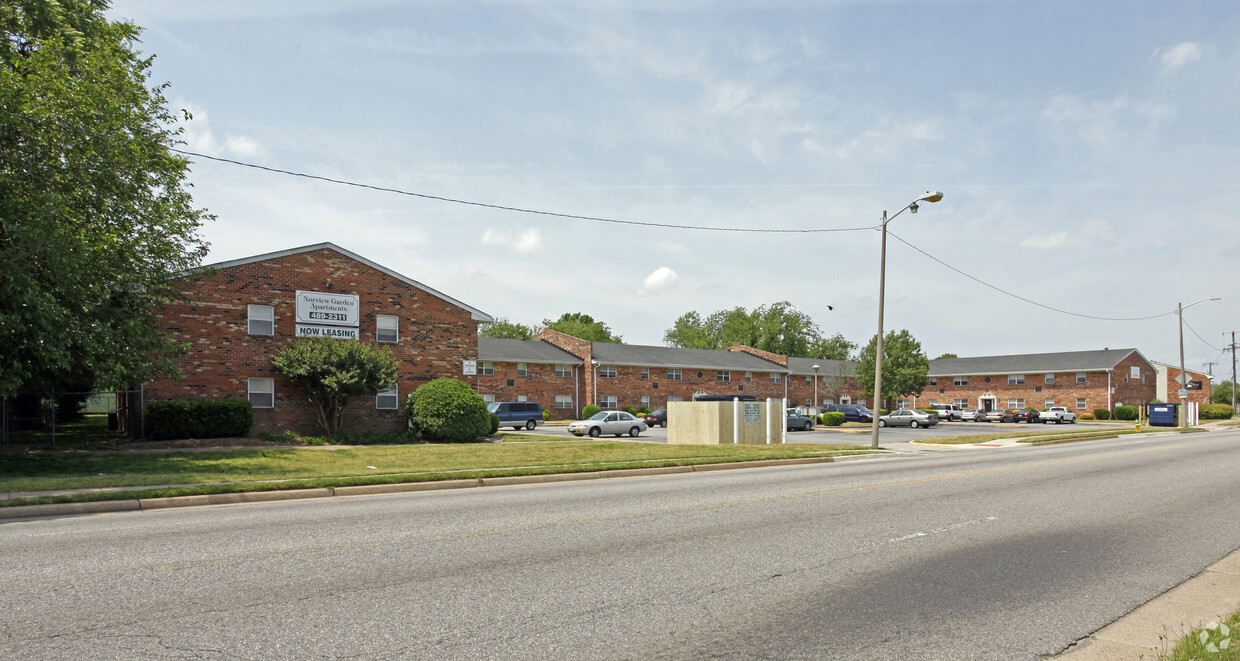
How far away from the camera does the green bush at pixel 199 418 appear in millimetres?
23312

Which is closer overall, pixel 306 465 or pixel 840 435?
pixel 306 465

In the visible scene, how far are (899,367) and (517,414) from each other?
111 ft

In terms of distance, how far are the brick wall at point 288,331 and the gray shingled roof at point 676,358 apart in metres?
26.9

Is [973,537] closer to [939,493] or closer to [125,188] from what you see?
[939,493]

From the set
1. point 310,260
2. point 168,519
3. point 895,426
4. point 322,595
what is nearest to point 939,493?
point 322,595

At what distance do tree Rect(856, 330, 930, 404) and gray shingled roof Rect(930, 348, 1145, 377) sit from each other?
16.3 m

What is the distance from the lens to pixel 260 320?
→ 26.6 meters

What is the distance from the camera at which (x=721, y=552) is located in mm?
7668

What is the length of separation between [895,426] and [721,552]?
46.8 metres

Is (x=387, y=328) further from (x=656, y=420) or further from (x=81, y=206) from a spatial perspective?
(x=656, y=420)

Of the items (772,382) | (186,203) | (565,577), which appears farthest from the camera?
(772,382)

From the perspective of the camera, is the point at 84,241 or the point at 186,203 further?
the point at 186,203

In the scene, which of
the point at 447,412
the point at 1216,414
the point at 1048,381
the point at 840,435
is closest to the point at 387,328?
the point at 447,412

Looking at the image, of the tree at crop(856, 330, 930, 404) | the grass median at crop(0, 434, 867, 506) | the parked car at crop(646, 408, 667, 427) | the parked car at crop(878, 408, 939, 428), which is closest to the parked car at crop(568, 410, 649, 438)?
the parked car at crop(646, 408, 667, 427)
